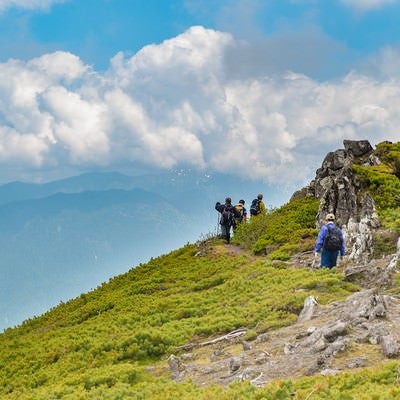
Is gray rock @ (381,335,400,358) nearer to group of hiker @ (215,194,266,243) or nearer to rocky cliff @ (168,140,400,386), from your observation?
rocky cliff @ (168,140,400,386)

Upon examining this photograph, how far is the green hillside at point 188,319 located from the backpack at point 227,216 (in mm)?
1475

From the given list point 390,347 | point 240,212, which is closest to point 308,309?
point 390,347

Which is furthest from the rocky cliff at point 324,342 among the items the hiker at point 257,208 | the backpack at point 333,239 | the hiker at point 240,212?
the hiker at point 257,208

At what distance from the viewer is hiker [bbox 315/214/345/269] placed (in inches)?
920

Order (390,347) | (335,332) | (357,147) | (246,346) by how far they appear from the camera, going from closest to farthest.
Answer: (390,347), (335,332), (246,346), (357,147)

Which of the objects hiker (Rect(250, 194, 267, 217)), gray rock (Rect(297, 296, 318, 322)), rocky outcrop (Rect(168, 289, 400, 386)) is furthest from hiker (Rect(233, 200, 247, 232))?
rocky outcrop (Rect(168, 289, 400, 386))

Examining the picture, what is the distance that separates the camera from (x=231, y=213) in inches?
1598

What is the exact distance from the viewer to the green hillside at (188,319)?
11.8m

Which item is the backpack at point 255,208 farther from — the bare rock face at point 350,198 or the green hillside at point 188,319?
the bare rock face at point 350,198

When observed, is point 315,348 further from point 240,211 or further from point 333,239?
point 240,211

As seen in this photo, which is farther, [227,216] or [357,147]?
[357,147]

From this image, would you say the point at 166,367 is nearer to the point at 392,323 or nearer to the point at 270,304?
the point at 270,304

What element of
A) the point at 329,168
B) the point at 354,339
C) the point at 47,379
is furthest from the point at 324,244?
the point at 329,168

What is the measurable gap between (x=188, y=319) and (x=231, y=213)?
1873 centimetres
